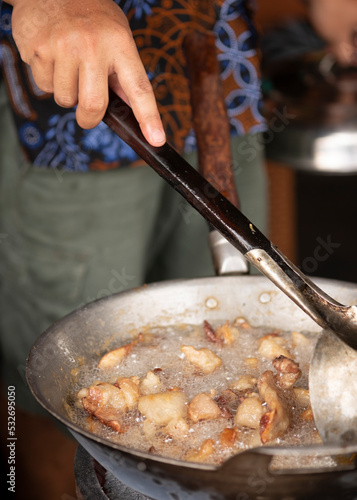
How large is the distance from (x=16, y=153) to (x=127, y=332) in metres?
0.76

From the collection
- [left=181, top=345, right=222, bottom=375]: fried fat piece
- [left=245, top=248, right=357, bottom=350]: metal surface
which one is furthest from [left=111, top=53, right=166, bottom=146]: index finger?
[left=181, top=345, right=222, bottom=375]: fried fat piece

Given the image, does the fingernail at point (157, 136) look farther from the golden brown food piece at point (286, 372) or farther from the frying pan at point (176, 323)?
the golden brown food piece at point (286, 372)

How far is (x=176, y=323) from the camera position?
1.06 m

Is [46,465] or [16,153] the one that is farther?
[46,465]

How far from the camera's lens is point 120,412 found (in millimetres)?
840

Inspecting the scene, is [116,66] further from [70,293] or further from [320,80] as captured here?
[320,80]

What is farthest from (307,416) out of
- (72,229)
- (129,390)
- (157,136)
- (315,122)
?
(315,122)

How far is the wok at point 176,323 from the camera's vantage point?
60 centimetres

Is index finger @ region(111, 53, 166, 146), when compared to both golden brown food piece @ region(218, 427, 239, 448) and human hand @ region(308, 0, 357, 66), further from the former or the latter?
human hand @ region(308, 0, 357, 66)

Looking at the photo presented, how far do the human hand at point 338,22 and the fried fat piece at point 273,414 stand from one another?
1.51m

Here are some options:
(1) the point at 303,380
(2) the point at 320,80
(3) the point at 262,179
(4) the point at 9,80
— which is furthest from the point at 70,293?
(2) the point at 320,80

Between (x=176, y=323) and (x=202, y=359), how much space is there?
5.8 inches

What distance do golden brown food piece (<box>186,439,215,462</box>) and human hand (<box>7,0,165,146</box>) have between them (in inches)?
16.4

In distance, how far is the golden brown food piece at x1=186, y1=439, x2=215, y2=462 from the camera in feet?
2.43
